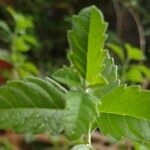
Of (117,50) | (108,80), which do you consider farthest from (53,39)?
(108,80)

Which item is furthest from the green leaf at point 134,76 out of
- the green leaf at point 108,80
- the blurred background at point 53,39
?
the green leaf at point 108,80

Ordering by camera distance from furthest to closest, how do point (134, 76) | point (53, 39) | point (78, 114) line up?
point (53, 39)
point (134, 76)
point (78, 114)

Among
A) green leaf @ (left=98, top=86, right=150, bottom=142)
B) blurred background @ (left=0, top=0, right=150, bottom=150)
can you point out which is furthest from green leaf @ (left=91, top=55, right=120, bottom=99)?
blurred background @ (left=0, top=0, right=150, bottom=150)

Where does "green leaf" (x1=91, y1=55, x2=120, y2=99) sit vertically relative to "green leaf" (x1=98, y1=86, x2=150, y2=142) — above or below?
above

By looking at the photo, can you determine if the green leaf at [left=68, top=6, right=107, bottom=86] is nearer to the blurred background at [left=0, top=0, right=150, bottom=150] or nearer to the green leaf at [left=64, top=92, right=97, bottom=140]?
the green leaf at [left=64, top=92, right=97, bottom=140]

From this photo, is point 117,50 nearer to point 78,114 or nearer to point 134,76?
point 134,76

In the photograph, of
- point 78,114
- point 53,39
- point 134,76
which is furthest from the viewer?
point 53,39

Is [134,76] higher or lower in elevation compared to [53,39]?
lower
